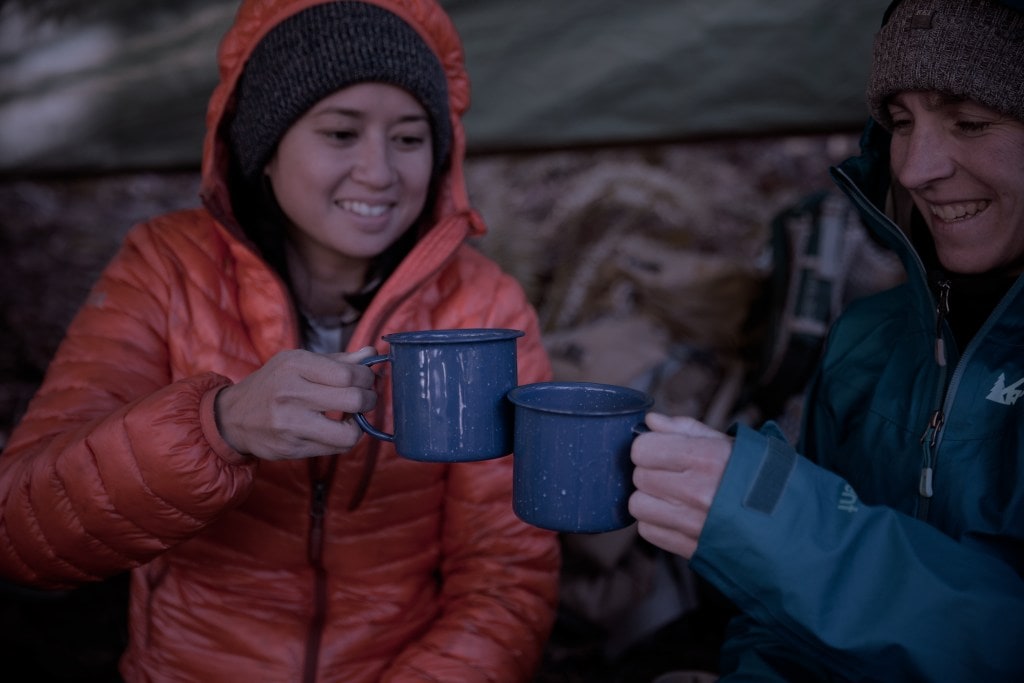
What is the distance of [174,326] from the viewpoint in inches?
59.7

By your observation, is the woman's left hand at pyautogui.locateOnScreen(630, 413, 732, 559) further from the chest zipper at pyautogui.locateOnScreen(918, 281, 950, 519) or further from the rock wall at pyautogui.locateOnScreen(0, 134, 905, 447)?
the rock wall at pyautogui.locateOnScreen(0, 134, 905, 447)

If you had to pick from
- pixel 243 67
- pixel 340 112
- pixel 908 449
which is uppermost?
pixel 243 67

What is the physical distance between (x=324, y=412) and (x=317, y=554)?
0.33 metres

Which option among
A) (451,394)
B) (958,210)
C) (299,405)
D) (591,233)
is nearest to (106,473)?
(299,405)

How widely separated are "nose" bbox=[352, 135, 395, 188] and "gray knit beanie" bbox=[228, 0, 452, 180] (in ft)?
0.40

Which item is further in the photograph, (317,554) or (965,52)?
(317,554)

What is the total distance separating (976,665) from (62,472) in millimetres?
1360

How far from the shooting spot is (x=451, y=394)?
3.64ft

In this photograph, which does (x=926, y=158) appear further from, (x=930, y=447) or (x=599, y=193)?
(x=599, y=193)

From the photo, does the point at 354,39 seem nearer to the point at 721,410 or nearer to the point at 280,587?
the point at 280,587

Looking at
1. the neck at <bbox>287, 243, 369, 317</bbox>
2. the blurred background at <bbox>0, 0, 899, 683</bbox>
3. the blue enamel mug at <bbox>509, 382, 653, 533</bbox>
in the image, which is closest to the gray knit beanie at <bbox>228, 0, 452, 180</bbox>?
the neck at <bbox>287, 243, 369, 317</bbox>

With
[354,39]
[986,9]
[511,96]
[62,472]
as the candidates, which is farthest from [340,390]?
[511,96]

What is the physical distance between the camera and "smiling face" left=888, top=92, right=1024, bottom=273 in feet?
3.86

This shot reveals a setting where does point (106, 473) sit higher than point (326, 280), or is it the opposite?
point (326, 280)
